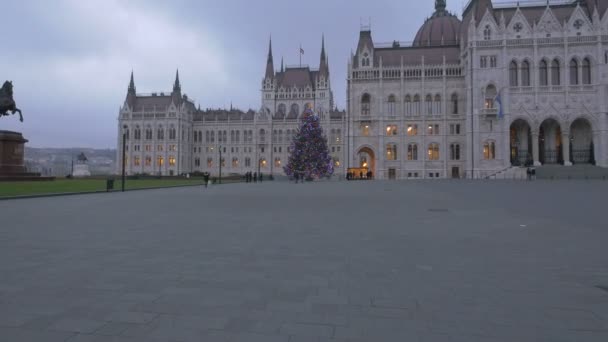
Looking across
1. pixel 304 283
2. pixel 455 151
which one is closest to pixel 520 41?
pixel 455 151

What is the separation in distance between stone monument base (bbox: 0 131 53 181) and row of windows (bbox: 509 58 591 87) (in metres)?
64.7

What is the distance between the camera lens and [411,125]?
63.3 metres

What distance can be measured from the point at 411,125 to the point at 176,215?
2291 inches

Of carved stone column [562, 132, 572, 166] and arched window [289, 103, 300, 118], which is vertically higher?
arched window [289, 103, 300, 118]

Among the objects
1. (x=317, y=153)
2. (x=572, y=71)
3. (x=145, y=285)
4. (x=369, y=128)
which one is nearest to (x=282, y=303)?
(x=145, y=285)

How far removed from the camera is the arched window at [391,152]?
64.1 meters

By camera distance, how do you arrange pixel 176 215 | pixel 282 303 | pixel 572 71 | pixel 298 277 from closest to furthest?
pixel 282 303, pixel 298 277, pixel 176 215, pixel 572 71

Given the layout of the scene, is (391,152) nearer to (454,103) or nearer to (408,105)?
(408,105)

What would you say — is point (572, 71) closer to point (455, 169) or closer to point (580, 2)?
point (580, 2)

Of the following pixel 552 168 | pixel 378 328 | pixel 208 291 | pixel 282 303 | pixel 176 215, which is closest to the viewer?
pixel 378 328

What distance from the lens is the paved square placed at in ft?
9.75

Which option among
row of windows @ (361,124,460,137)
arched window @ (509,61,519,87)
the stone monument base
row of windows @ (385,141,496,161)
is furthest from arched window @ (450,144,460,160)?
the stone monument base

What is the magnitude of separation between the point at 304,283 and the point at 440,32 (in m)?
83.9

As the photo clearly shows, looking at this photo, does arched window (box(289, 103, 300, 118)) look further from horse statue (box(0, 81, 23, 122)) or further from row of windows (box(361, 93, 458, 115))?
horse statue (box(0, 81, 23, 122))
